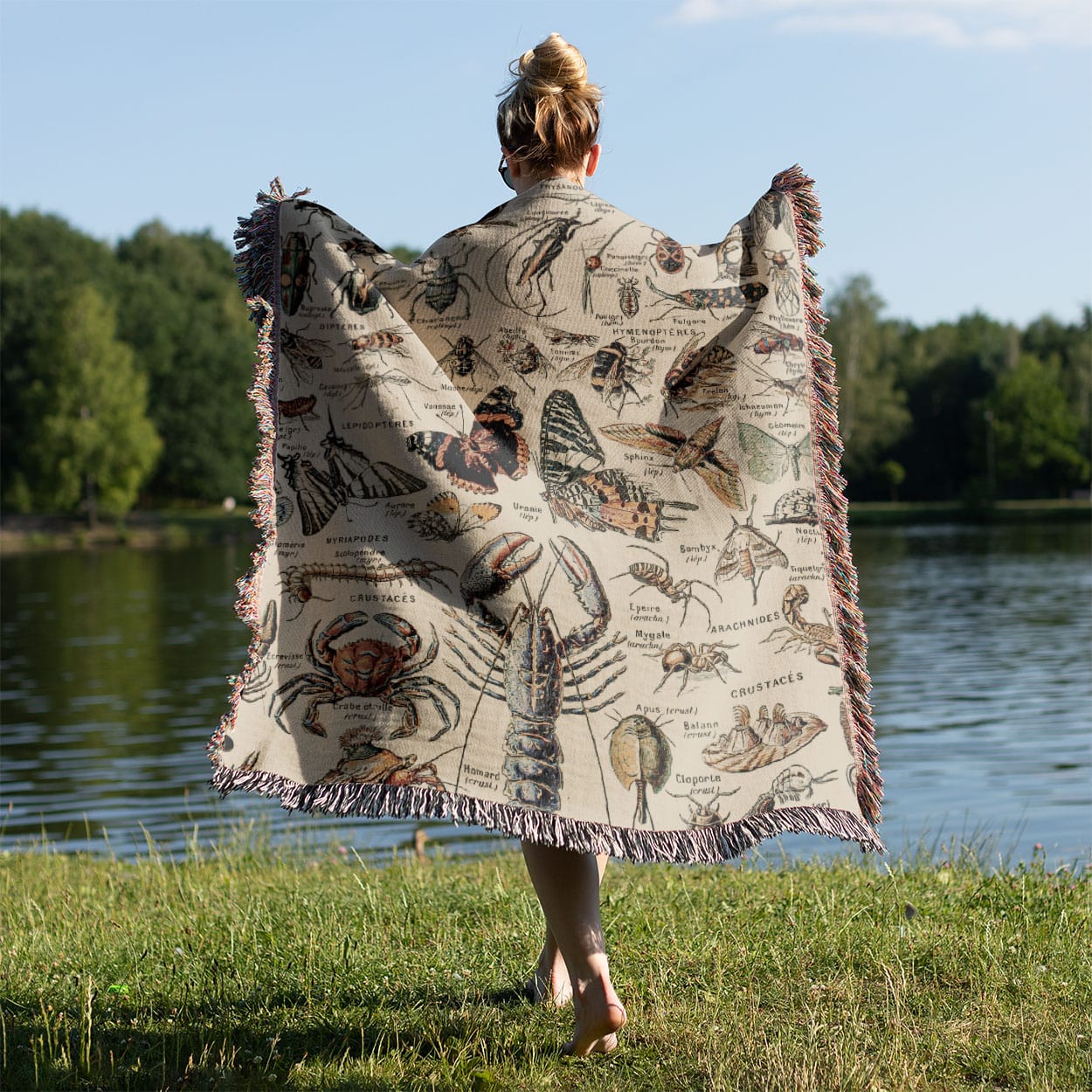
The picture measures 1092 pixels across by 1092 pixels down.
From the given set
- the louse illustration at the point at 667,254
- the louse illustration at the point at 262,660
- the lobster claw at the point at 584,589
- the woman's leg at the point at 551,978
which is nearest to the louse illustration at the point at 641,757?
the lobster claw at the point at 584,589

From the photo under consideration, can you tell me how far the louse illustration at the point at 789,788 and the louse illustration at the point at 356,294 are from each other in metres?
1.43

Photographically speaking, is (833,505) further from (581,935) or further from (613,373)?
(581,935)

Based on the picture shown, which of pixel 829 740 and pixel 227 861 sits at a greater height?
pixel 829 740

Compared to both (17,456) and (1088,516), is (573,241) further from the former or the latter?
(1088,516)

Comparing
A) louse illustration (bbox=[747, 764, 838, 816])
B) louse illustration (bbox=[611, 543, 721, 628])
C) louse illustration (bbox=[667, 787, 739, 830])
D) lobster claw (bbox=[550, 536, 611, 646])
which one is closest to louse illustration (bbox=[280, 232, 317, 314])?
lobster claw (bbox=[550, 536, 611, 646])

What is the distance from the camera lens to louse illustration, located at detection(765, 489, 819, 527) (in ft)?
10.4

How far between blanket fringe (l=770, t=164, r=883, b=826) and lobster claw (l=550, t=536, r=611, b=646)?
58cm

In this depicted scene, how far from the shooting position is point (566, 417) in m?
3.10

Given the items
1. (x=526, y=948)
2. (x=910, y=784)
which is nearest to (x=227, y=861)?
(x=526, y=948)

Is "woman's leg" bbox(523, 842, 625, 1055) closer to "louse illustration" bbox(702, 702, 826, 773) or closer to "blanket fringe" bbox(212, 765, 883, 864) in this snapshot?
"blanket fringe" bbox(212, 765, 883, 864)

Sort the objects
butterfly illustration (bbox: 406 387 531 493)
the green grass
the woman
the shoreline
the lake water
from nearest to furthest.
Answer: the green grass < the woman < butterfly illustration (bbox: 406 387 531 493) < the lake water < the shoreline

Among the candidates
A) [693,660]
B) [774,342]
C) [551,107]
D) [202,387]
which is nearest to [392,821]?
[693,660]

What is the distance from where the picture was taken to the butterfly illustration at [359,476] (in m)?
3.05

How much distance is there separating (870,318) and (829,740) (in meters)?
65.3
